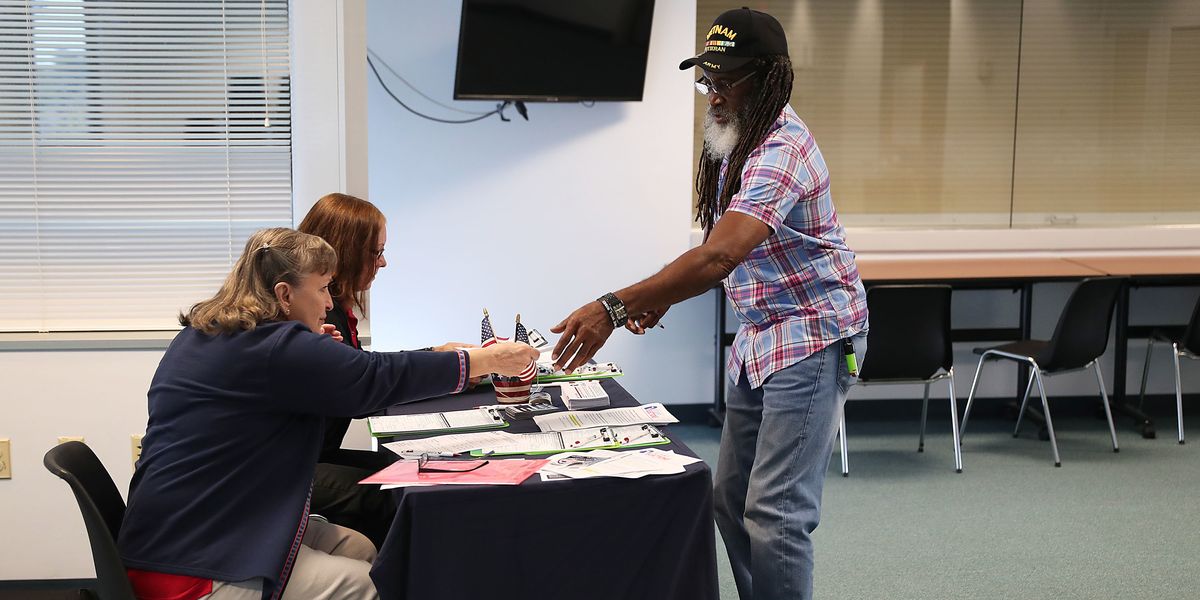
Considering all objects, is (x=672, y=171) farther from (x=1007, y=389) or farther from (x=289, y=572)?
(x=289, y=572)

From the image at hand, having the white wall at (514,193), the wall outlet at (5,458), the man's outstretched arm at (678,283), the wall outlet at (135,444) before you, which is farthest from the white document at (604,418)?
the white wall at (514,193)

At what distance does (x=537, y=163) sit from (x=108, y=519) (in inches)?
134

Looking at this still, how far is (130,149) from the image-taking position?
10.2ft

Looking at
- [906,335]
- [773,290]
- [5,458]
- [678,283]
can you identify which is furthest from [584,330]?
[906,335]

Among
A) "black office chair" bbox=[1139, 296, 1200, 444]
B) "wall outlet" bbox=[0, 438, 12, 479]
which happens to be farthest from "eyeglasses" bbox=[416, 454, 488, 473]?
"black office chair" bbox=[1139, 296, 1200, 444]

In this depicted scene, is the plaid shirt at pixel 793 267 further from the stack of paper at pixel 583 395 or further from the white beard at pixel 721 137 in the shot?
the stack of paper at pixel 583 395

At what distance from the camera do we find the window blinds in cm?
305

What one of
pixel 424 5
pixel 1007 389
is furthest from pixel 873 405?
pixel 424 5

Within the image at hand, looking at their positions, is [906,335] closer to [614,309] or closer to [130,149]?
[614,309]

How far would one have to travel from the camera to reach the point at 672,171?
17.2 ft

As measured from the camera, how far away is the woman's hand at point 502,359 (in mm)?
2268

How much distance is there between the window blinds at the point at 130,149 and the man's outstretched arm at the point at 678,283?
1414mm

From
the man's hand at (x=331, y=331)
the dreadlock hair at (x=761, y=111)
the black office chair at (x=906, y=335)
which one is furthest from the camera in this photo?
the black office chair at (x=906, y=335)

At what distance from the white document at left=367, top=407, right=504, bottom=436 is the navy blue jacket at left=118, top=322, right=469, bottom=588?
41 cm
